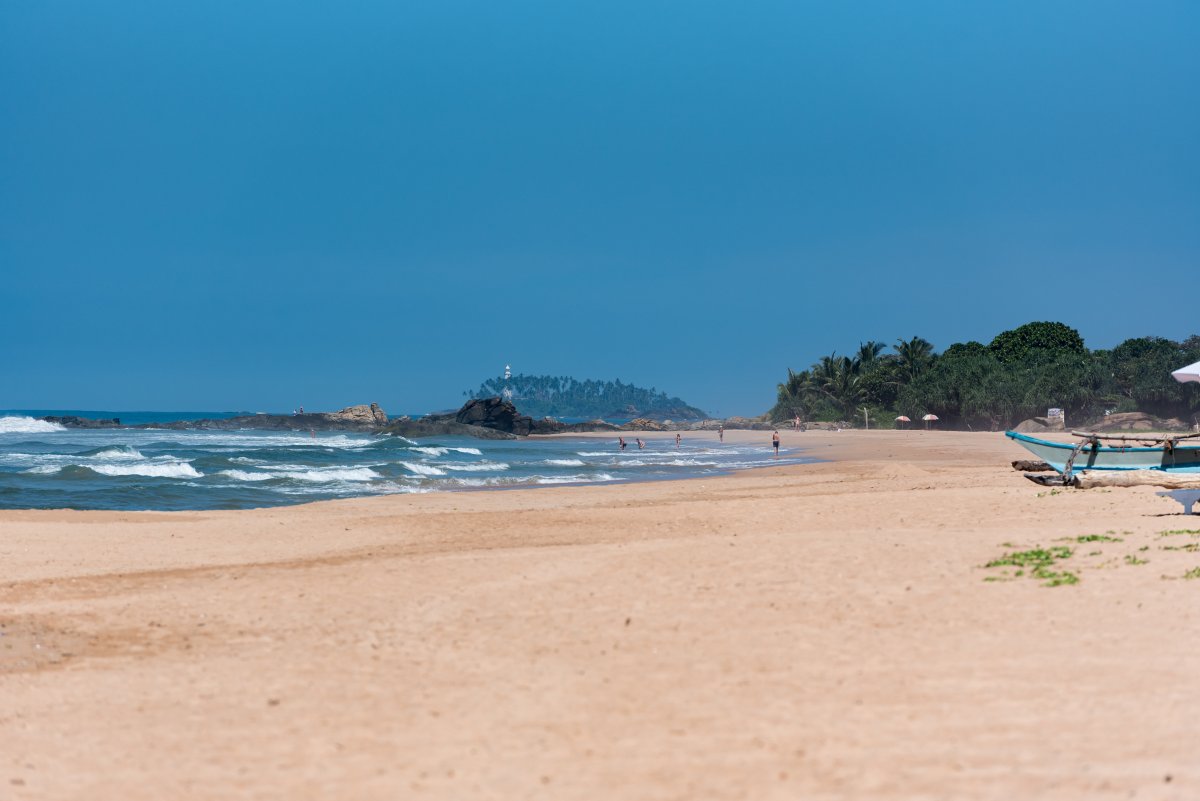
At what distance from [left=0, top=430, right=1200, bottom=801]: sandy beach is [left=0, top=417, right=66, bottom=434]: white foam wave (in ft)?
311

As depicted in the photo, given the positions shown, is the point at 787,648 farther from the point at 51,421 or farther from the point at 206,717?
the point at 51,421

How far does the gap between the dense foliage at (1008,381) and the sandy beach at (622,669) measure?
70.3 metres

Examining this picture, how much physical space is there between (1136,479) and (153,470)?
31.5 m

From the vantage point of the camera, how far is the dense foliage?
254ft

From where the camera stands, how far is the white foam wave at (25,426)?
317 ft

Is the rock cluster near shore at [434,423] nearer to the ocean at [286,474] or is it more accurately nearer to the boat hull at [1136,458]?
the ocean at [286,474]

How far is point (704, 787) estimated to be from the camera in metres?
5.07

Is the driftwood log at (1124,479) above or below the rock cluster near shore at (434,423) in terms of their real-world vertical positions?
below

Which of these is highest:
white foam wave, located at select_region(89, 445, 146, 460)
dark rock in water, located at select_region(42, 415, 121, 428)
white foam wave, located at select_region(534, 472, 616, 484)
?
dark rock in water, located at select_region(42, 415, 121, 428)

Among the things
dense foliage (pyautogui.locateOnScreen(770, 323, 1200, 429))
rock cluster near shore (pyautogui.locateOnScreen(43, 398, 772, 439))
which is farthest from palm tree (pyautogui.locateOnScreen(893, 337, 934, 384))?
rock cluster near shore (pyautogui.locateOnScreen(43, 398, 772, 439))

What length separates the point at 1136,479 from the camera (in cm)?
1725

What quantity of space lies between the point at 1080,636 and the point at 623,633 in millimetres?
3553

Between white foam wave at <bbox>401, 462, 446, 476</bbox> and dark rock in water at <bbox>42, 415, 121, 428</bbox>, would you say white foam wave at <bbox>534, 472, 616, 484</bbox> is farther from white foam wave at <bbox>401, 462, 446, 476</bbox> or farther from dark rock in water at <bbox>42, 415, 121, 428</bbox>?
dark rock in water at <bbox>42, 415, 121, 428</bbox>

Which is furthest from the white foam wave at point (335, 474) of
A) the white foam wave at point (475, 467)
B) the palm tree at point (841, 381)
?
the palm tree at point (841, 381)
